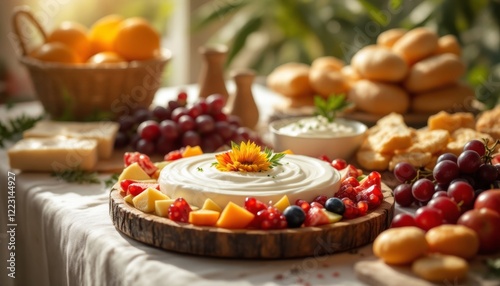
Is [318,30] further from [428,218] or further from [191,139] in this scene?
[428,218]

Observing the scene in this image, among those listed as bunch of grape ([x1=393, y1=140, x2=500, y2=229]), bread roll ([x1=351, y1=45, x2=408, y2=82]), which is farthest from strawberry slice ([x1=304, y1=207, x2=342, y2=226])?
bread roll ([x1=351, y1=45, x2=408, y2=82])

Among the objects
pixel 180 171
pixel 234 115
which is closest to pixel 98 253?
pixel 180 171

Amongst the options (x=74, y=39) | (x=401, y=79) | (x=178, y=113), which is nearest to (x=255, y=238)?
(x=178, y=113)

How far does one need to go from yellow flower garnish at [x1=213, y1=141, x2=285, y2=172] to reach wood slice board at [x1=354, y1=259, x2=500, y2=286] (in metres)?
0.35

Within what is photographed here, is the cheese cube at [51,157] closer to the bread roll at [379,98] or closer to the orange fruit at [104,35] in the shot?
the orange fruit at [104,35]

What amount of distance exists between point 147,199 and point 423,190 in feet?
1.84

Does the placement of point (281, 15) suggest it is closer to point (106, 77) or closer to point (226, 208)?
point (106, 77)

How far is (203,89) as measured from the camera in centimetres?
232

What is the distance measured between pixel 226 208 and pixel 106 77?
109 cm

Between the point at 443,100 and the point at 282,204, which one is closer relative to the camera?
the point at 282,204

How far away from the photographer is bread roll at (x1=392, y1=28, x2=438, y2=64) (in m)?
2.15

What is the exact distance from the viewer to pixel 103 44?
7.63 feet

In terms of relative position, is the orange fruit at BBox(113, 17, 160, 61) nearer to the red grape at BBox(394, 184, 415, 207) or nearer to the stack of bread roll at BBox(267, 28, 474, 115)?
the stack of bread roll at BBox(267, 28, 474, 115)

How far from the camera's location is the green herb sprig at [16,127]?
83.0 inches
